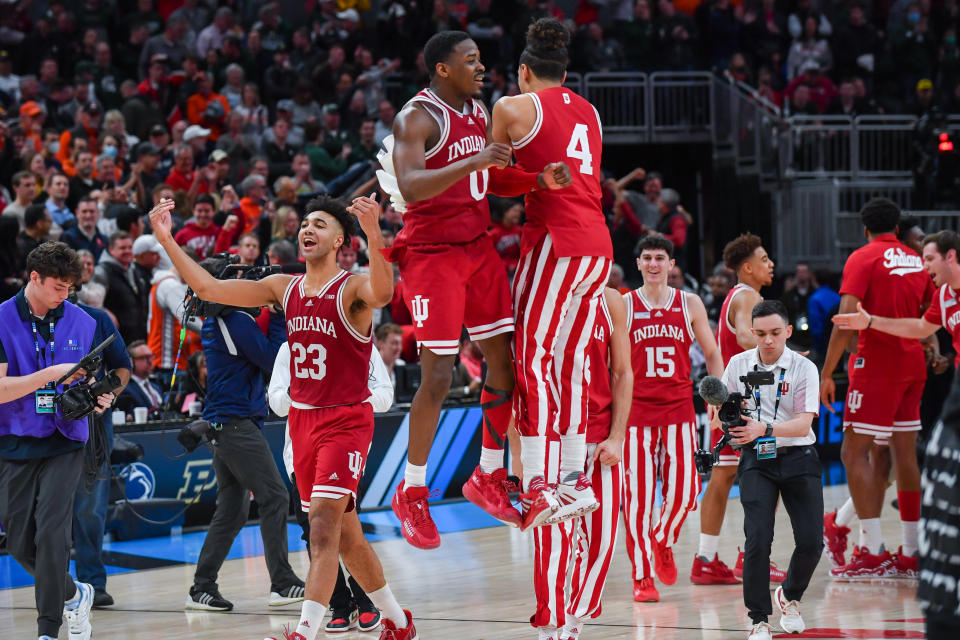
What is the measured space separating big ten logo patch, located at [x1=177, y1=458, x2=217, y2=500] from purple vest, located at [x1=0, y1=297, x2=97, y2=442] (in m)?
4.00

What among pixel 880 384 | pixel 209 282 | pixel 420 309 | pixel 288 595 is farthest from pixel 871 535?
pixel 209 282

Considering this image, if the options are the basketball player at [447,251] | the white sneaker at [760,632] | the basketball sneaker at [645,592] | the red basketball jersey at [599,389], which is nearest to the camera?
the basketball player at [447,251]

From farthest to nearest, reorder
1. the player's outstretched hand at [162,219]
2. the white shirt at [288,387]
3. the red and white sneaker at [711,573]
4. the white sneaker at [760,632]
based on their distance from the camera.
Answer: the red and white sneaker at [711,573] → the white shirt at [288,387] → the white sneaker at [760,632] → the player's outstretched hand at [162,219]

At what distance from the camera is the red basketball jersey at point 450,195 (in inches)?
232

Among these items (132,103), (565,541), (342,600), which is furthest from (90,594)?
(132,103)

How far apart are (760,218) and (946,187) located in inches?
96.8

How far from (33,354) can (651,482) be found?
3855mm

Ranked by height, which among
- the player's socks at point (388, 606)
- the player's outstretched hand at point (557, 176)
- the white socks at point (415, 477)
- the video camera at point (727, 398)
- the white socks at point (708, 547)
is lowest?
the white socks at point (708, 547)

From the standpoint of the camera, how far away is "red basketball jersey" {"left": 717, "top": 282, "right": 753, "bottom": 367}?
29.1 ft

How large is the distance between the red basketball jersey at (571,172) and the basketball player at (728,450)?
303 cm

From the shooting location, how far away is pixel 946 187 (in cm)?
1738

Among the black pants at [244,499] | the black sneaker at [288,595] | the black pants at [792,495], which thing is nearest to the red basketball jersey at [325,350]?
the black pants at [244,499]

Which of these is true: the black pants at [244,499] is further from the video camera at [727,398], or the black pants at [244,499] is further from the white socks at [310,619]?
the video camera at [727,398]

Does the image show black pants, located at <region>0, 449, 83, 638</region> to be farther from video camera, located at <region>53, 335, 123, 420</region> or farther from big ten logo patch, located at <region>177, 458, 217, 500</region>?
big ten logo patch, located at <region>177, 458, 217, 500</region>
